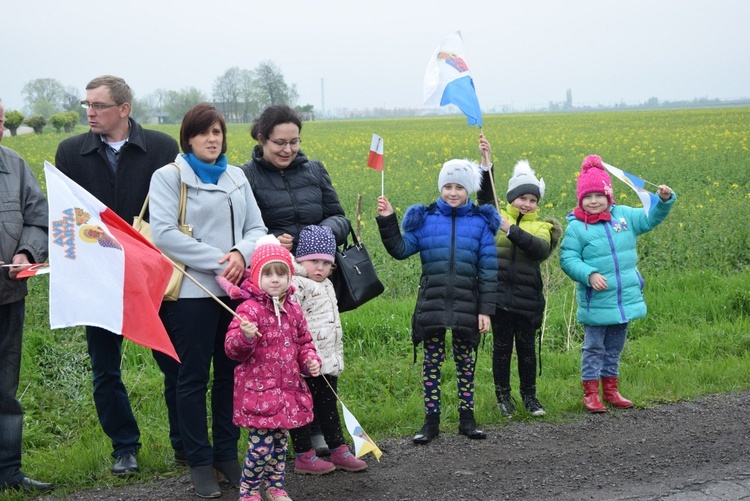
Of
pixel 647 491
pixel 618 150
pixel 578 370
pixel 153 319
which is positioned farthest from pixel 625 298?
pixel 618 150

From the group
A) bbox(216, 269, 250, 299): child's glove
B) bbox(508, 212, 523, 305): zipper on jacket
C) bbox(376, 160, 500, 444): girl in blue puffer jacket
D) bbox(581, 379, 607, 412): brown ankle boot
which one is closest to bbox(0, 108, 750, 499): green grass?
bbox(581, 379, 607, 412): brown ankle boot

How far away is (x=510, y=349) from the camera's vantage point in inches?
227

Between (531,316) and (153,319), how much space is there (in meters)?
2.63

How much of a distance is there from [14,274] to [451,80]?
2.97 metres

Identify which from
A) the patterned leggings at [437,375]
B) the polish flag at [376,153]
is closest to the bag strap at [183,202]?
the polish flag at [376,153]

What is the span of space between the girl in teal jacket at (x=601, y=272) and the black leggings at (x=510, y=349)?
0.38m

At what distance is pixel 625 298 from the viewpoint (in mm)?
5711

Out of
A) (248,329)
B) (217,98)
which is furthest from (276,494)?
(217,98)

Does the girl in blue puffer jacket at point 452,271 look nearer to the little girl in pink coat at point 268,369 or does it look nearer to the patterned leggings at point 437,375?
the patterned leggings at point 437,375

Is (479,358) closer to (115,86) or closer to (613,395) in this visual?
(613,395)

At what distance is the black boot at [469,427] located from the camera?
518 centimetres

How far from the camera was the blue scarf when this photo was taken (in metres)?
4.41

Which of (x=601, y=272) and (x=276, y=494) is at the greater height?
(x=601, y=272)

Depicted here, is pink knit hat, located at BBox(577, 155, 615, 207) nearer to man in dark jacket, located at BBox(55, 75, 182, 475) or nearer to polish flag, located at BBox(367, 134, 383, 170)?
polish flag, located at BBox(367, 134, 383, 170)
